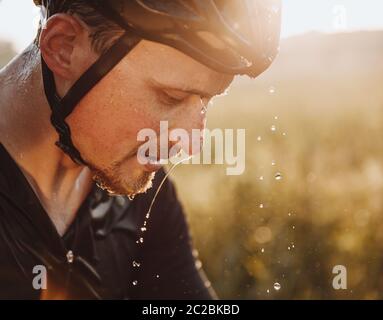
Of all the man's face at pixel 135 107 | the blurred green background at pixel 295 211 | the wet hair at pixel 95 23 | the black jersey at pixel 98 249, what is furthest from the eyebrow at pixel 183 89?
the blurred green background at pixel 295 211

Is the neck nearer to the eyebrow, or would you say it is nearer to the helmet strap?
the helmet strap

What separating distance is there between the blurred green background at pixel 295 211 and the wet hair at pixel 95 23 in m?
2.62

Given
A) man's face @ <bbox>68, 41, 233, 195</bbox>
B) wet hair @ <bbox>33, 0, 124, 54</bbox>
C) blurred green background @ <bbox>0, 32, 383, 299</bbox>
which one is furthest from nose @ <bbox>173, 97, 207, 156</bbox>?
blurred green background @ <bbox>0, 32, 383, 299</bbox>

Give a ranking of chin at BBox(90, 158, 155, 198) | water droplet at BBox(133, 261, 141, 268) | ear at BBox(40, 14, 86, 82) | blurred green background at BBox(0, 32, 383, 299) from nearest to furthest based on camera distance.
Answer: ear at BBox(40, 14, 86, 82), chin at BBox(90, 158, 155, 198), water droplet at BBox(133, 261, 141, 268), blurred green background at BBox(0, 32, 383, 299)

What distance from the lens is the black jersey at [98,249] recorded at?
2.52 meters

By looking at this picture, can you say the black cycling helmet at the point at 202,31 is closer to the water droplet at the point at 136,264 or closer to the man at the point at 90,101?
the man at the point at 90,101

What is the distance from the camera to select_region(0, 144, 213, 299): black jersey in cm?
252

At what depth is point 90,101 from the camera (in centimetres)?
257

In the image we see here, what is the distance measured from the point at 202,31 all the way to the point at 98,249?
3.68 feet

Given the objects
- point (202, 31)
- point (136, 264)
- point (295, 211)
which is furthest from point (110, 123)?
point (295, 211)

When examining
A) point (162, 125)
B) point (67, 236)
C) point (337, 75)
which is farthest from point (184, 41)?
point (337, 75)

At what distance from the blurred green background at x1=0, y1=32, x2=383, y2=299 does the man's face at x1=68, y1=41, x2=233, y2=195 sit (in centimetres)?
259
